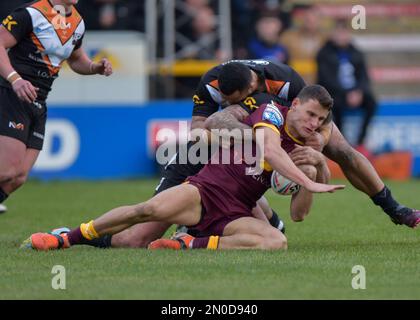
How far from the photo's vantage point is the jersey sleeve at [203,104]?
955 cm

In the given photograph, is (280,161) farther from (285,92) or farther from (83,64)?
(83,64)

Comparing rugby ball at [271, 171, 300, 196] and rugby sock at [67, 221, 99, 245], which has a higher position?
rugby ball at [271, 171, 300, 196]

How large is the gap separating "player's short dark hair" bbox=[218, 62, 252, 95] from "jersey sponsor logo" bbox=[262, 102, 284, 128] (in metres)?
0.46

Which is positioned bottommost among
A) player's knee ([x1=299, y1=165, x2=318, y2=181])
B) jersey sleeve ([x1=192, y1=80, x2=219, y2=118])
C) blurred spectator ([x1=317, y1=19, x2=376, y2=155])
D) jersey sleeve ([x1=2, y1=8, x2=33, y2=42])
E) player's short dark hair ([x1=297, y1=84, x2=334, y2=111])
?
blurred spectator ([x1=317, y1=19, x2=376, y2=155])

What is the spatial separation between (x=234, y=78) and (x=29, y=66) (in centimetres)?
223

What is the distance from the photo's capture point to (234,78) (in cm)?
873

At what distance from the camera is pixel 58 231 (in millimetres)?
8797

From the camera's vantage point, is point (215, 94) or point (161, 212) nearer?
point (161, 212)

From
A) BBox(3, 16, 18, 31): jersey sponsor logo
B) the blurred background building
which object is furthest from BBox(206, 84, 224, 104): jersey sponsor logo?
the blurred background building

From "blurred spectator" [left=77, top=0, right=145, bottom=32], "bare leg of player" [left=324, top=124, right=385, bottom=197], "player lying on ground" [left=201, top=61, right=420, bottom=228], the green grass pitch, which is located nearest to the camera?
the green grass pitch

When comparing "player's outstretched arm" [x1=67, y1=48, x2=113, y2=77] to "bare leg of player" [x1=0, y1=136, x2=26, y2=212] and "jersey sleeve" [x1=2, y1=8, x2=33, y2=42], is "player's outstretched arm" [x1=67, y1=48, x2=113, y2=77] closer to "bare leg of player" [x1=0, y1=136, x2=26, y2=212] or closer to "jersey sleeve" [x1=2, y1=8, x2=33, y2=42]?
"jersey sleeve" [x1=2, y1=8, x2=33, y2=42]

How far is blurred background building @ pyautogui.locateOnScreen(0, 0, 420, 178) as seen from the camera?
55.9 feet

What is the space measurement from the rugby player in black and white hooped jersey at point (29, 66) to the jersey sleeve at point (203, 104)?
1.01m

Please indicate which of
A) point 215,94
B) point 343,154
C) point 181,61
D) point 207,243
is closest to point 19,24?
point 215,94
